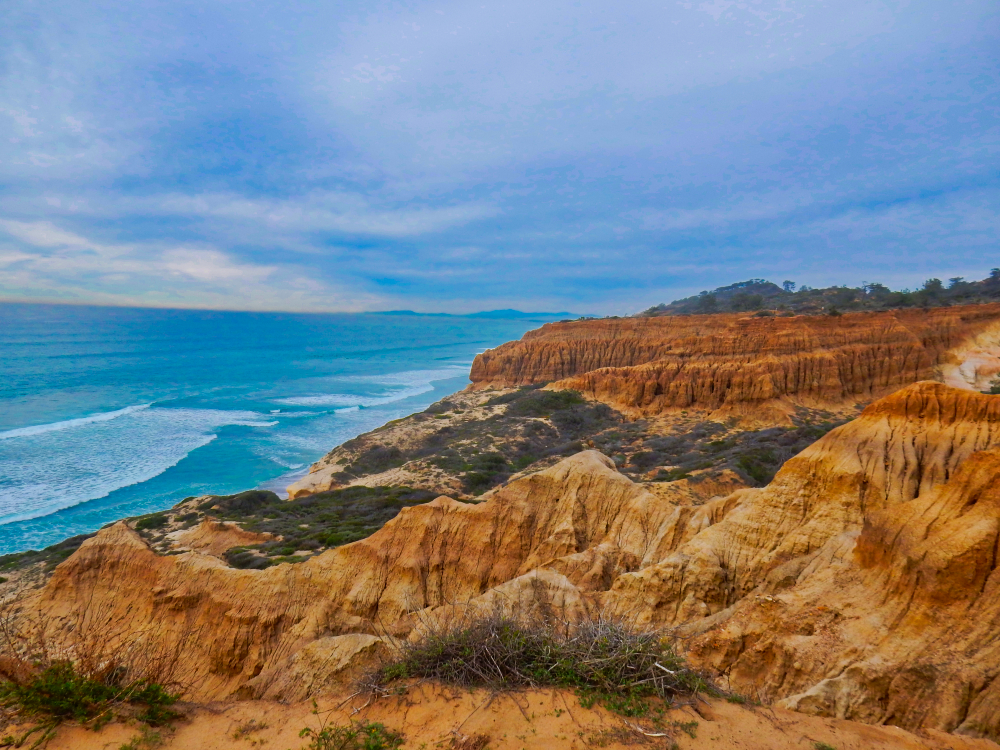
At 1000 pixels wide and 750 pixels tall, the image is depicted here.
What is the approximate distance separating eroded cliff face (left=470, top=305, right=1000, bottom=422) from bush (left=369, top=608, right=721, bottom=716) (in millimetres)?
35995

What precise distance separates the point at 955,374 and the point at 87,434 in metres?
82.7

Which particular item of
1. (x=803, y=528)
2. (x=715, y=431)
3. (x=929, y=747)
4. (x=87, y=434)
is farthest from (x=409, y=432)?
(x=929, y=747)

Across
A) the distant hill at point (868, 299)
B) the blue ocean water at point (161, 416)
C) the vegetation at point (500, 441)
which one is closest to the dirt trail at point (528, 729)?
the vegetation at point (500, 441)

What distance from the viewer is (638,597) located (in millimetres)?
10844

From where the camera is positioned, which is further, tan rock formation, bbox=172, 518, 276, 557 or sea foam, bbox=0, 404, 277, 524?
sea foam, bbox=0, 404, 277, 524

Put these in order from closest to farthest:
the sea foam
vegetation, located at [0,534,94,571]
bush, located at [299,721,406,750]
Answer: bush, located at [299,721,406,750]
vegetation, located at [0,534,94,571]
the sea foam

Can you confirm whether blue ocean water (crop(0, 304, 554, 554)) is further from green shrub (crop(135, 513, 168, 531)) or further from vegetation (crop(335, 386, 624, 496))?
vegetation (crop(335, 386, 624, 496))

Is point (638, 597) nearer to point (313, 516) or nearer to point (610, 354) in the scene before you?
point (313, 516)

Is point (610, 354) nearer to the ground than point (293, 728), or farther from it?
farther from it

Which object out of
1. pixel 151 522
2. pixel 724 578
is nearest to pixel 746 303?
pixel 724 578

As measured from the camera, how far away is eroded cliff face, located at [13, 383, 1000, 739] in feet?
23.4

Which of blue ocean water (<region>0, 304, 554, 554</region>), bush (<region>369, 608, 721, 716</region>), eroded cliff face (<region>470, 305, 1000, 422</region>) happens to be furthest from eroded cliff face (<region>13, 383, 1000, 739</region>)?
eroded cliff face (<region>470, 305, 1000, 422</region>)

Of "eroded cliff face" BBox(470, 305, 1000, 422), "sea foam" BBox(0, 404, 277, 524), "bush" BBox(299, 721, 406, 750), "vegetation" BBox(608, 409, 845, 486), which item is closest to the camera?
"bush" BBox(299, 721, 406, 750)

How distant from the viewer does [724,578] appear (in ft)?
35.7
